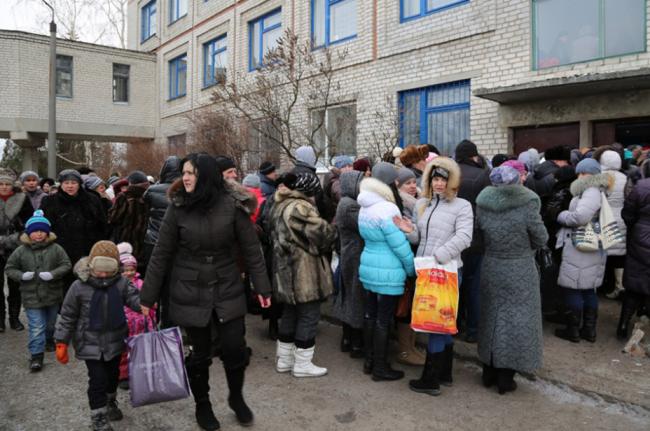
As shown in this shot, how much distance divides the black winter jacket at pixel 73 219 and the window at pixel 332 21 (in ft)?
30.6

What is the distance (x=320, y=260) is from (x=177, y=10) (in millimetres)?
20955

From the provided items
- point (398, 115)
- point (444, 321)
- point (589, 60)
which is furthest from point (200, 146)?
point (444, 321)

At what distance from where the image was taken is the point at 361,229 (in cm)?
442

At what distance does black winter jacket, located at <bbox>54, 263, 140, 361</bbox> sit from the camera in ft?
11.8

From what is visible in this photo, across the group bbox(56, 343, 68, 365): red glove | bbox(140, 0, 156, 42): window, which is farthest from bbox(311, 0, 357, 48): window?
bbox(140, 0, 156, 42): window

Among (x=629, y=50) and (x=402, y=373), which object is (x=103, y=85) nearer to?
(x=629, y=50)

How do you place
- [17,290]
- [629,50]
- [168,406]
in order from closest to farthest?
[168,406], [17,290], [629,50]

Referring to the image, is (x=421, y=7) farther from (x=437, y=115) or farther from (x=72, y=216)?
(x=72, y=216)

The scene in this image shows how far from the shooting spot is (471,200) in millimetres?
4988

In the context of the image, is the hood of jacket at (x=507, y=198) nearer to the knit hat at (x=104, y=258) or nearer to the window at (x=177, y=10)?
the knit hat at (x=104, y=258)

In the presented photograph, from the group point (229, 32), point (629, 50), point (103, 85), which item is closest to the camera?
point (629, 50)

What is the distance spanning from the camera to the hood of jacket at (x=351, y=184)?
4684mm

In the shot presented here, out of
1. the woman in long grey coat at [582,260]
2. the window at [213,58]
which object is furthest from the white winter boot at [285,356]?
the window at [213,58]

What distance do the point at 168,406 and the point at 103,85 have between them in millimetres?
21481
